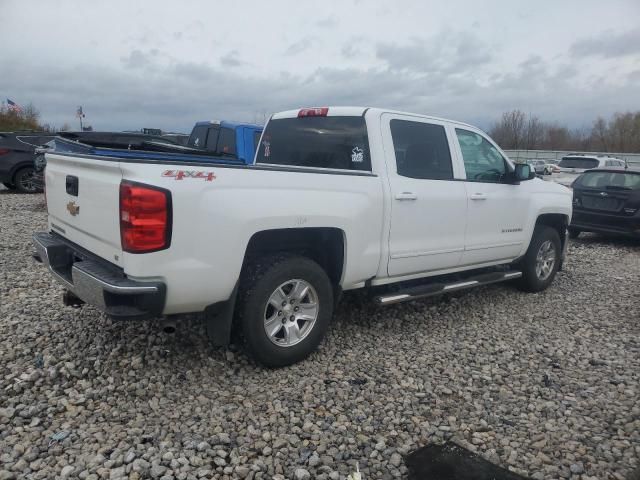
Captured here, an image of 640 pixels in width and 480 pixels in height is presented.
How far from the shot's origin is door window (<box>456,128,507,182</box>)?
16.5 feet

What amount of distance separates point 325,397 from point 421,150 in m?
2.39

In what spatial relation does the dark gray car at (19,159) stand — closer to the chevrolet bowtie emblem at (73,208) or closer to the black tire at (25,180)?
the black tire at (25,180)

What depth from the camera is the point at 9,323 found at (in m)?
4.40

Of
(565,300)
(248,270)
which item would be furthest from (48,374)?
(565,300)

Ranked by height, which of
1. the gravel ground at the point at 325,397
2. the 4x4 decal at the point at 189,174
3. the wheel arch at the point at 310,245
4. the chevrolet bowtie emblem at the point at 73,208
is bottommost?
the gravel ground at the point at 325,397

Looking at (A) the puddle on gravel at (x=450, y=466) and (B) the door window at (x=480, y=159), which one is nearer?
(A) the puddle on gravel at (x=450, y=466)

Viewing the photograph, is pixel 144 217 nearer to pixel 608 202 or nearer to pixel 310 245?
pixel 310 245

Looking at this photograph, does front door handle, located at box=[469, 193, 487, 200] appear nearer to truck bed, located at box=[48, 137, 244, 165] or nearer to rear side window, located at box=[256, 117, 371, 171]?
rear side window, located at box=[256, 117, 371, 171]

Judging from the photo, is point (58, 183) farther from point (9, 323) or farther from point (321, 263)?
point (321, 263)

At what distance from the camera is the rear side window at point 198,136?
9.71 m

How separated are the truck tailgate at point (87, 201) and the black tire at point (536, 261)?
4.74 meters

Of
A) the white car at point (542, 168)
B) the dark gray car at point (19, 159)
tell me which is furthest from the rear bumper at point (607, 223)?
the dark gray car at point (19, 159)

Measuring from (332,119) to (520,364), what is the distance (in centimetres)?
266

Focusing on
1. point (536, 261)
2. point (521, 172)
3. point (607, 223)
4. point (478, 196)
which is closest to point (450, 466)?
point (478, 196)
